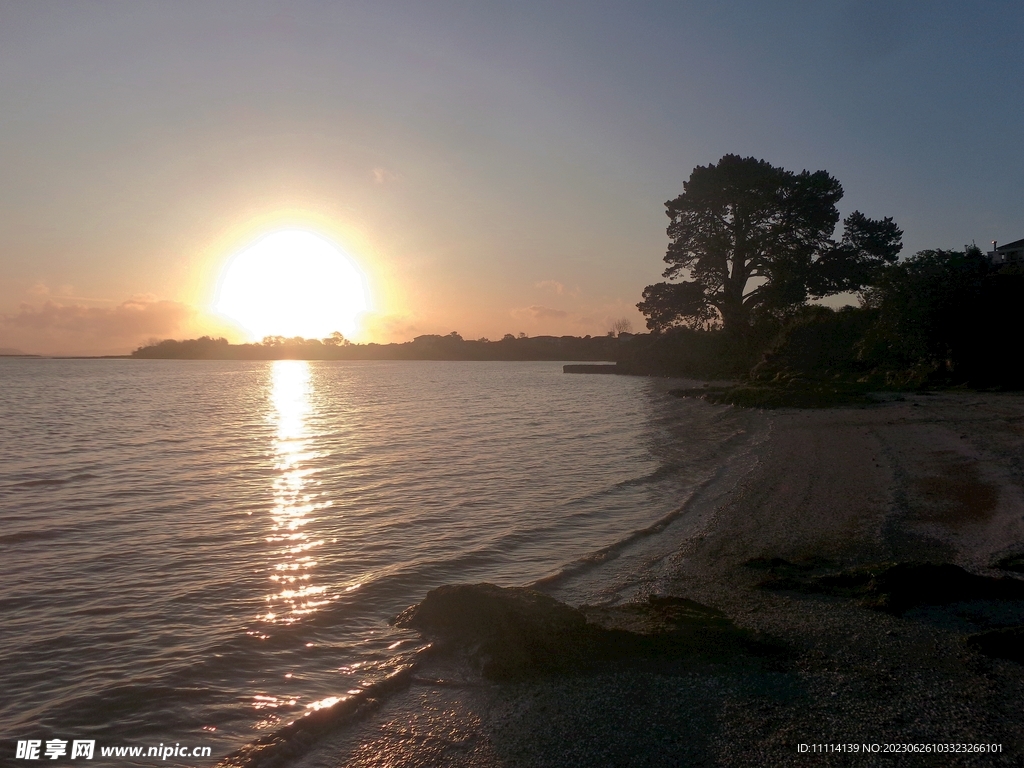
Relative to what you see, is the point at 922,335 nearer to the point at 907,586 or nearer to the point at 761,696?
the point at 907,586

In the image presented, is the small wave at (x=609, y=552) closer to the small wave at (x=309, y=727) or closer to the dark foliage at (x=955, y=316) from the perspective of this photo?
the small wave at (x=309, y=727)

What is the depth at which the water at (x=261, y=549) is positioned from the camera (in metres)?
6.08

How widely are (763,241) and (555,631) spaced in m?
47.5

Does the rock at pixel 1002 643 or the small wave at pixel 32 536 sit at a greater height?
the rock at pixel 1002 643

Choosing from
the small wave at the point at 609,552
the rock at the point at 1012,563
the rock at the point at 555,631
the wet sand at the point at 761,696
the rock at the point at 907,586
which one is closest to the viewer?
the wet sand at the point at 761,696

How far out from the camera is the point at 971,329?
31.3 meters

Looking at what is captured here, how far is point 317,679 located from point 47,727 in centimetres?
208

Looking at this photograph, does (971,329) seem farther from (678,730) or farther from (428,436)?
(678,730)

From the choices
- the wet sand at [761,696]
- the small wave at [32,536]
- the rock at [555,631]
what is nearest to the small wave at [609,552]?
the wet sand at [761,696]

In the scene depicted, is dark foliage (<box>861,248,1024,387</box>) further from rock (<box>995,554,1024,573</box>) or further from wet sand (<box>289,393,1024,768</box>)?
rock (<box>995,554,1024,573</box>)

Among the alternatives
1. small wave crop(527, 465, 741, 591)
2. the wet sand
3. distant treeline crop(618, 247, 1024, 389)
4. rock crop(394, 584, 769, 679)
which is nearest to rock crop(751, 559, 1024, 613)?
the wet sand

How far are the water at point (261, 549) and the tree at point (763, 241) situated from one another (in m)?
26.7

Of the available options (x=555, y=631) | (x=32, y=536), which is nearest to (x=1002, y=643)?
(x=555, y=631)

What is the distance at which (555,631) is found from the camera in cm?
629
